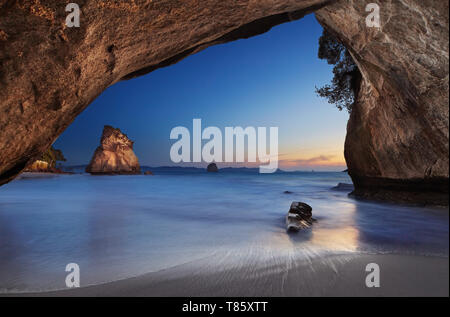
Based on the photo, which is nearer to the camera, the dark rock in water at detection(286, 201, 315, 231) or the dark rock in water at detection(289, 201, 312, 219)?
the dark rock in water at detection(286, 201, 315, 231)

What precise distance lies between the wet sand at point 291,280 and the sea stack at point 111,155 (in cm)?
3587

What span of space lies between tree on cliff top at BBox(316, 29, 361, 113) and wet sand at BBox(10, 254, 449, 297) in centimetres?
733

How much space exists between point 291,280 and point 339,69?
8.49m

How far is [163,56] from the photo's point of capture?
3531mm

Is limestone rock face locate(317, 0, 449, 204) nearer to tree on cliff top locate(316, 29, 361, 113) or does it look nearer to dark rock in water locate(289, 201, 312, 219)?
dark rock in water locate(289, 201, 312, 219)

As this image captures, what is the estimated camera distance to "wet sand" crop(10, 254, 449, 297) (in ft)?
4.70

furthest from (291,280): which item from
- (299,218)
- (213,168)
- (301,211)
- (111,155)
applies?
(213,168)

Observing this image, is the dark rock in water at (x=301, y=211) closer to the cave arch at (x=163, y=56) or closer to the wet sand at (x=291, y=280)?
the cave arch at (x=163, y=56)

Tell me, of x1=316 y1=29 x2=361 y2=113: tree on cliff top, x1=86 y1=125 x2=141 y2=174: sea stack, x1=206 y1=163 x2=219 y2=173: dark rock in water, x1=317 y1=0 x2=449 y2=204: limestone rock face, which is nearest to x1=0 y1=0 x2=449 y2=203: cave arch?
x1=317 y1=0 x2=449 y2=204: limestone rock face

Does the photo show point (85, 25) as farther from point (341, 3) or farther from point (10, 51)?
point (341, 3)
